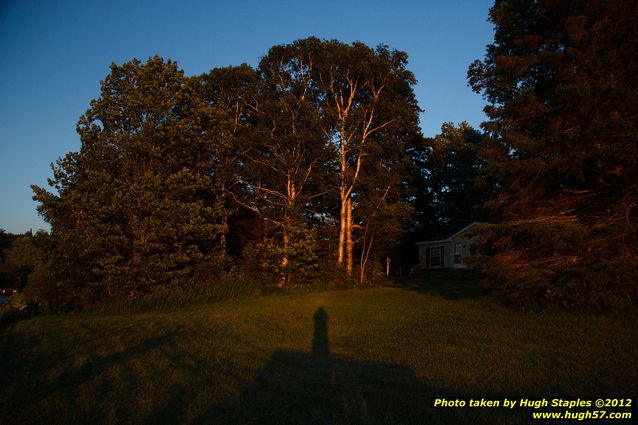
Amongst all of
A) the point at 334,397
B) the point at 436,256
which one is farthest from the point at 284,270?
the point at 334,397

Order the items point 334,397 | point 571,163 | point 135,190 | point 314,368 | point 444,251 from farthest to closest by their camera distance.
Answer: point 444,251 → point 135,190 → point 571,163 → point 314,368 → point 334,397

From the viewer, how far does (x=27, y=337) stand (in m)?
9.41

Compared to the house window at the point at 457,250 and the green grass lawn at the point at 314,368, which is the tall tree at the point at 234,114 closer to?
the green grass lawn at the point at 314,368

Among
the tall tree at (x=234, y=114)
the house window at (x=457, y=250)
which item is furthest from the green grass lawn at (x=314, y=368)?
the house window at (x=457, y=250)

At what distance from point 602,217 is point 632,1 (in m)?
5.14

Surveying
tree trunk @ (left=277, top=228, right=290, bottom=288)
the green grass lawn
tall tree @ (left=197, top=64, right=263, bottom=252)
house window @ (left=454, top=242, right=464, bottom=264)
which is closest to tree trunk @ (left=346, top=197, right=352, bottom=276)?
tree trunk @ (left=277, top=228, right=290, bottom=288)

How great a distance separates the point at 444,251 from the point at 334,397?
29.6 meters

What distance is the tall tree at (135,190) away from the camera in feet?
51.2

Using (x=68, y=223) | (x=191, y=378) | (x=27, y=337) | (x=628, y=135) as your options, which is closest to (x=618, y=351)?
(x=628, y=135)

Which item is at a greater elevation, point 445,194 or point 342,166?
point 445,194

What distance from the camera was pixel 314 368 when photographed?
227 inches

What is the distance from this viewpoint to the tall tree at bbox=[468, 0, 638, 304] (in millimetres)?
9203

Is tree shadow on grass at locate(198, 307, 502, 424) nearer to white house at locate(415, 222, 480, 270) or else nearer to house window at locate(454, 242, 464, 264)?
white house at locate(415, 222, 480, 270)

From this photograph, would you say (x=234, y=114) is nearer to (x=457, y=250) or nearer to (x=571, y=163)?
(x=457, y=250)
